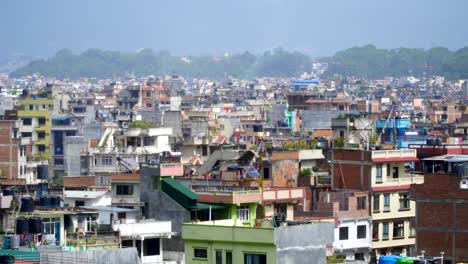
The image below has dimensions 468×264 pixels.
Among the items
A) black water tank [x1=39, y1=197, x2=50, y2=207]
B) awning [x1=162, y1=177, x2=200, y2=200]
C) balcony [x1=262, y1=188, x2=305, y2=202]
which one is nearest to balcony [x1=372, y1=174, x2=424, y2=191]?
balcony [x1=262, y1=188, x2=305, y2=202]

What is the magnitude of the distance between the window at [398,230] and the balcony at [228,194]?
5.17 meters

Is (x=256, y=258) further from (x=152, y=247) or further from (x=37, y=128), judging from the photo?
(x=37, y=128)

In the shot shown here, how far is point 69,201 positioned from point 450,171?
37.1ft

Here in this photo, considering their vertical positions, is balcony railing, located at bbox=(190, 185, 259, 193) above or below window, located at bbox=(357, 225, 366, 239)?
above

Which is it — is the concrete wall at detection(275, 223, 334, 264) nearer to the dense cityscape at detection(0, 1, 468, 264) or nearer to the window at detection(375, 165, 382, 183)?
the dense cityscape at detection(0, 1, 468, 264)

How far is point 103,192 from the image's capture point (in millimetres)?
39469

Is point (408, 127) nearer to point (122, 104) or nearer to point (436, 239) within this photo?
point (436, 239)

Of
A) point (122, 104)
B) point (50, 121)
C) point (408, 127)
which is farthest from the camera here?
point (122, 104)

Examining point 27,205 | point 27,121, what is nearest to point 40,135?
point 27,121

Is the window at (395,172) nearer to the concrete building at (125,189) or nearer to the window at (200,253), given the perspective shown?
the concrete building at (125,189)

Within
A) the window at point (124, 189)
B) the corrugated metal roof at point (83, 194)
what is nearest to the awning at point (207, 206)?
the window at point (124, 189)

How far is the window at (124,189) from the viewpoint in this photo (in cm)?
3722

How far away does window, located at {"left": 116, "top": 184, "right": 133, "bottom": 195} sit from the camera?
37222 mm

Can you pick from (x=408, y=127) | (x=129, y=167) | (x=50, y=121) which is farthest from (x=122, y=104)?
(x=129, y=167)
